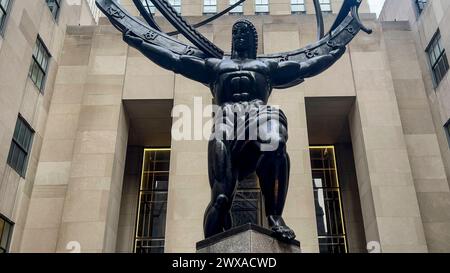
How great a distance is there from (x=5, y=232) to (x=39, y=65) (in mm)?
6806

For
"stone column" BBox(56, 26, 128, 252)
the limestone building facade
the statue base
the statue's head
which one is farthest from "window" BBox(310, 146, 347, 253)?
the statue base

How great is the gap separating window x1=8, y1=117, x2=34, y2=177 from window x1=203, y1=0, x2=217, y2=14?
12.9 meters

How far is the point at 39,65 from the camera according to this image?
708 inches

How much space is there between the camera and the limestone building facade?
51.1ft

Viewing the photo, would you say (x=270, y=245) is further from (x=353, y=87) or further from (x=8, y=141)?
(x=353, y=87)

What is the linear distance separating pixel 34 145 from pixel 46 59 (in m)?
3.90

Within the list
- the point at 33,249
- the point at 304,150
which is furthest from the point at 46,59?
the point at 304,150

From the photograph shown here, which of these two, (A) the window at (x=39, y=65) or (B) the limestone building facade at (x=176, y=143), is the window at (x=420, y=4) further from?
(A) the window at (x=39, y=65)

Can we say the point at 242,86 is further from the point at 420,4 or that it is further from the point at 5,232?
the point at 420,4

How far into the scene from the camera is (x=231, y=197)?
5500 millimetres

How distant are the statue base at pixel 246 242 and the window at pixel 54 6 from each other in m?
17.7

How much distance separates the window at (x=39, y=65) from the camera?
17.6 meters

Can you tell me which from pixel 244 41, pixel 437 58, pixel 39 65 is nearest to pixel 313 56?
pixel 244 41

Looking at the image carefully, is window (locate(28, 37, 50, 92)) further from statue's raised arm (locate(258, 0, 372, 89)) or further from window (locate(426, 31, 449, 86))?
window (locate(426, 31, 449, 86))
